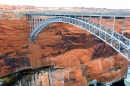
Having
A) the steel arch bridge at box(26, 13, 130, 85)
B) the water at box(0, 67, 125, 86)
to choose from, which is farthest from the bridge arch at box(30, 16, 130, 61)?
the water at box(0, 67, 125, 86)

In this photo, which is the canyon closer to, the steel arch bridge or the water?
the water

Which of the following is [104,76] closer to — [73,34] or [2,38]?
[73,34]

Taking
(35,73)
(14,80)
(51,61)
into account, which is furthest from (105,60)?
(14,80)


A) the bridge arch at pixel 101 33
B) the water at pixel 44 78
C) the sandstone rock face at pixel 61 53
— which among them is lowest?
the water at pixel 44 78

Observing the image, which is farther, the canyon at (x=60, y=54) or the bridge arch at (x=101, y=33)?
the canyon at (x=60, y=54)

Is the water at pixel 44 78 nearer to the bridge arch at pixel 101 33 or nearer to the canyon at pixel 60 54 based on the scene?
the canyon at pixel 60 54

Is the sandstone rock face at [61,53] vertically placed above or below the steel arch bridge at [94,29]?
below

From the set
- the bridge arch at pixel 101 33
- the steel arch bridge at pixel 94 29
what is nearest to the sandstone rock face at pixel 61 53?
the steel arch bridge at pixel 94 29
